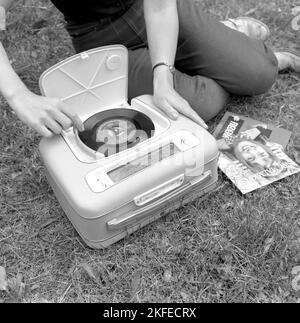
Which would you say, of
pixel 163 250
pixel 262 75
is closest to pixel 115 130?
pixel 163 250

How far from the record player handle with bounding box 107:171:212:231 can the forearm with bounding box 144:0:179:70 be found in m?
0.35

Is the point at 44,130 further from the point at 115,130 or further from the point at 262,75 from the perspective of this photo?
the point at 262,75

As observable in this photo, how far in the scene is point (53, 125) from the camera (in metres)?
1.01

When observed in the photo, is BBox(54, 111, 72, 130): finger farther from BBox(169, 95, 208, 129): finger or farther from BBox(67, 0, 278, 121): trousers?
BBox(67, 0, 278, 121): trousers

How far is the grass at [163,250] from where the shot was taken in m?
1.01

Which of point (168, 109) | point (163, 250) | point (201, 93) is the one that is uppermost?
point (168, 109)

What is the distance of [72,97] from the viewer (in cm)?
112

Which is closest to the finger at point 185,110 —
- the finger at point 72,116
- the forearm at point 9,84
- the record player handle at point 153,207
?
the record player handle at point 153,207

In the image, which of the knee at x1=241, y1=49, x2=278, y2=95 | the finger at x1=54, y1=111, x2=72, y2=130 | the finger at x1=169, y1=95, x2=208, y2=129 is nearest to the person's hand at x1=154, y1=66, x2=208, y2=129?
the finger at x1=169, y1=95, x2=208, y2=129

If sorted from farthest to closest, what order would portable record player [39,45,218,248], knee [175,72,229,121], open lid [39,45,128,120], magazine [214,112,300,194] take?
knee [175,72,229,121]
magazine [214,112,300,194]
open lid [39,45,128,120]
portable record player [39,45,218,248]

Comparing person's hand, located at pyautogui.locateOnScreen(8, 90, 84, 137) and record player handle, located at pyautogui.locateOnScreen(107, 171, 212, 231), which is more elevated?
person's hand, located at pyautogui.locateOnScreen(8, 90, 84, 137)

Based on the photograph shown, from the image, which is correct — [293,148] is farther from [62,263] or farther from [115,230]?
[62,263]

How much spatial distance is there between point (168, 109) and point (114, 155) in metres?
0.19

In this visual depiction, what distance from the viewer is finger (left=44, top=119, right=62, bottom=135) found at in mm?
1010
